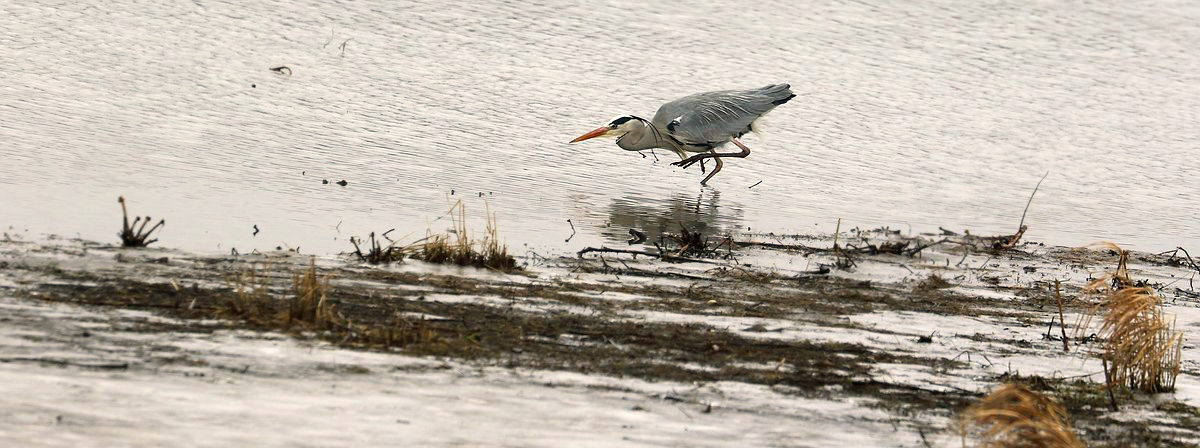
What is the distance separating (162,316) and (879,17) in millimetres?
16810

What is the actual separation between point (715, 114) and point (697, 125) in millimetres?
280

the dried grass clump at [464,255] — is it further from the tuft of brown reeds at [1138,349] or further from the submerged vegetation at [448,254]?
the tuft of brown reeds at [1138,349]

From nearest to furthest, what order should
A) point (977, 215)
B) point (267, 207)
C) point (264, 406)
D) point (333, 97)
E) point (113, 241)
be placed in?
point (264, 406) → point (113, 241) → point (267, 207) → point (977, 215) → point (333, 97)

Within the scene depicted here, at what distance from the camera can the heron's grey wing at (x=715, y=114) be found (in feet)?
45.2

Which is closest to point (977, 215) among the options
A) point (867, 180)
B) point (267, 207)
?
point (867, 180)

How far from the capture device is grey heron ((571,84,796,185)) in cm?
1362

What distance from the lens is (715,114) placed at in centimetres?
1399

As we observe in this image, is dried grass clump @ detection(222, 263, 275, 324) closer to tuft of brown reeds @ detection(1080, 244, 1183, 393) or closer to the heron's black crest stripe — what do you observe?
tuft of brown reeds @ detection(1080, 244, 1183, 393)

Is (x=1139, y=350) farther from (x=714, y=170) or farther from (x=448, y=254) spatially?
(x=714, y=170)

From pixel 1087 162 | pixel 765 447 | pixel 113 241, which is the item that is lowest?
pixel 765 447

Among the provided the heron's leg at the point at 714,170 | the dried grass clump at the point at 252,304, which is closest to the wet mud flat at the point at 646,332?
the dried grass clump at the point at 252,304

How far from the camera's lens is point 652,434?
529 cm

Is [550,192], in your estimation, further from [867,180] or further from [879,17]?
[879,17]

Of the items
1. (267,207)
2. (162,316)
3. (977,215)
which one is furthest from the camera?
(977,215)
